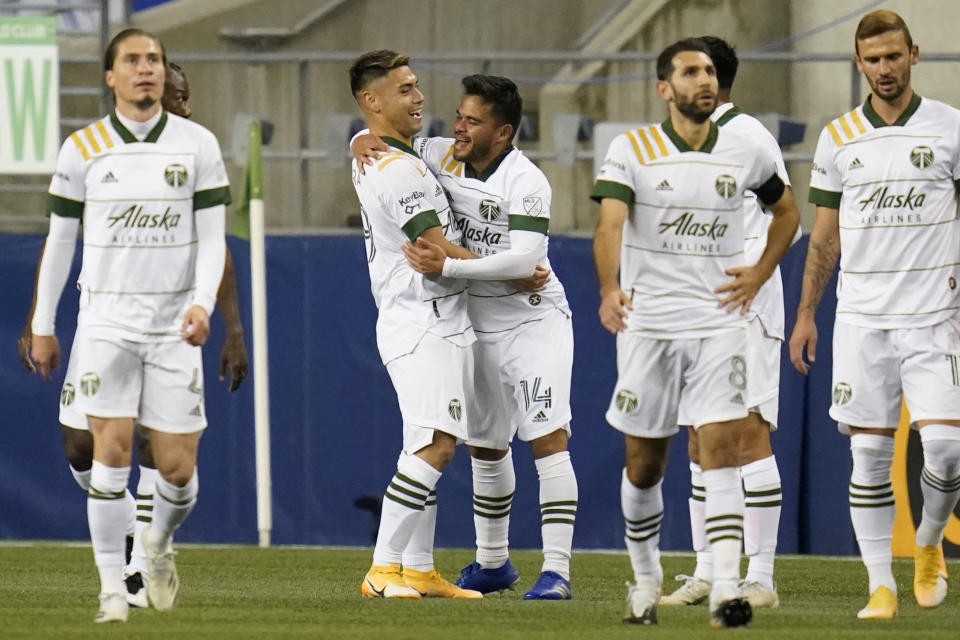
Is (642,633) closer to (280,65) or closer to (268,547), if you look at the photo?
(268,547)

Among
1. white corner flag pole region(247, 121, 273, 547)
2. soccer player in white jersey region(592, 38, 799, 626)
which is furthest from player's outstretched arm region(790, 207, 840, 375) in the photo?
white corner flag pole region(247, 121, 273, 547)

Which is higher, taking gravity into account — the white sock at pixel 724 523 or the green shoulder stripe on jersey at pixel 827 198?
the green shoulder stripe on jersey at pixel 827 198

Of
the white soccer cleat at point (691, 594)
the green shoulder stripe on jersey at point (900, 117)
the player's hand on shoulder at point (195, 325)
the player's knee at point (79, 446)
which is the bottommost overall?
the white soccer cleat at point (691, 594)

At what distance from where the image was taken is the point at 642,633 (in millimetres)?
5746

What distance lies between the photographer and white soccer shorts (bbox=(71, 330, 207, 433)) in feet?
19.5

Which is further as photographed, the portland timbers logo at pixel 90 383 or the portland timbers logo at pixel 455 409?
the portland timbers logo at pixel 455 409

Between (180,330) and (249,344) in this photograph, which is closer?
(180,330)

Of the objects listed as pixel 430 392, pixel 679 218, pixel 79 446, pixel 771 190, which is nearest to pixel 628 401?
pixel 679 218

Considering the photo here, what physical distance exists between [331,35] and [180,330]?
26.9 feet

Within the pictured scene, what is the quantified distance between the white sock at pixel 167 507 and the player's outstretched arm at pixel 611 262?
1.51 m

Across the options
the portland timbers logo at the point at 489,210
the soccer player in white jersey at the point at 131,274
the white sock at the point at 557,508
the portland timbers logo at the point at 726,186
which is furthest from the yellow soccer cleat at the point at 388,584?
the portland timbers logo at the point at 726,186

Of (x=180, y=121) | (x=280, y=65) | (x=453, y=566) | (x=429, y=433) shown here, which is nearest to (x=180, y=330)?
(x=180, y=121)

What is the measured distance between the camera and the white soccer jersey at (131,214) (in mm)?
5953

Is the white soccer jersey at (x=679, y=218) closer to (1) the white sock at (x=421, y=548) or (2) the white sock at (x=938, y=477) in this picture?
(2) the white sock at (x=938, y=477)
